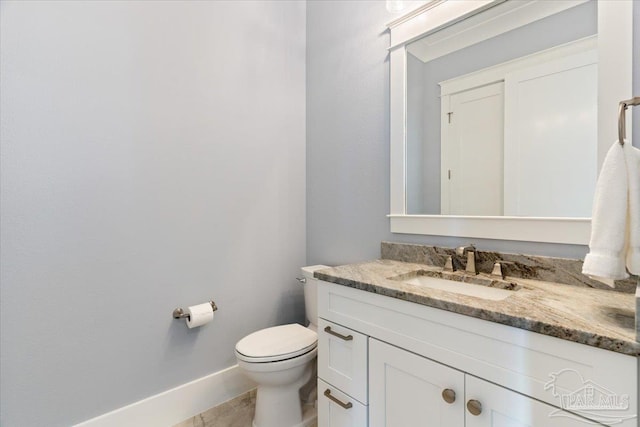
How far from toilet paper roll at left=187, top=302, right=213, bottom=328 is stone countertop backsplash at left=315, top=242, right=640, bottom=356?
69cm

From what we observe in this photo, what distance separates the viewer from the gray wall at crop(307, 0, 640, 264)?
163 cm

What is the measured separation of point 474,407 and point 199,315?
125cm

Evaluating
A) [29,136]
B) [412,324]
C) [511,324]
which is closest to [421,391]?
[412,324]

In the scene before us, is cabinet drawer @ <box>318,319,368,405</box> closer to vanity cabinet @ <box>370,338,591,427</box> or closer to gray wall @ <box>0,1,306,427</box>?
vanity cabinet @ <box>370,338,591,427</box>

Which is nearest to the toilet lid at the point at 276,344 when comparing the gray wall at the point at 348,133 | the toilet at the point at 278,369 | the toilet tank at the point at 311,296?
the toilet at the point at 278,369

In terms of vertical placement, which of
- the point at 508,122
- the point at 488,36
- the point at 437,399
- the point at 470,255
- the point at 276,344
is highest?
the point at 488,36

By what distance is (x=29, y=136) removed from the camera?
3.80 feet

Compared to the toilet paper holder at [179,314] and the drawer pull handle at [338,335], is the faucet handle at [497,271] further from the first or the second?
the toilet paper holder at [179,314]

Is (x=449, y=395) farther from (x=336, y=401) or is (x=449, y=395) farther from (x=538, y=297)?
A: (x=336, y=401)

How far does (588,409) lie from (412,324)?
0.42 m

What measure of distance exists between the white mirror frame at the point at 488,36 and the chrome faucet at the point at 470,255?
87 mm

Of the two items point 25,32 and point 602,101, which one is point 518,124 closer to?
point 602,101

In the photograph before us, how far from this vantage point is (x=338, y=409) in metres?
1.17

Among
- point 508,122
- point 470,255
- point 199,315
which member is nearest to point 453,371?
point 470,255
